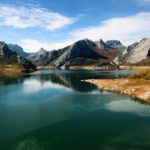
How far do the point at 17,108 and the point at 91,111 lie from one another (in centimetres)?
2377

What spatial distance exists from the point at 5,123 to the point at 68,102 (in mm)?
33302

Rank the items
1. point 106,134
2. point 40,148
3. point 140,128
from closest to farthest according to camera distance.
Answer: point 40,148, point 106,134, point 140,128

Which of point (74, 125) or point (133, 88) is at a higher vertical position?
point (133, 88)

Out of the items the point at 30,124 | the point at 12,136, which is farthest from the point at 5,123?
the point at 12,136

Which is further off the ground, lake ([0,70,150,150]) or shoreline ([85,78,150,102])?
shoreline ([85,78,150,102])

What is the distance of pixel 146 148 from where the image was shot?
44219mm

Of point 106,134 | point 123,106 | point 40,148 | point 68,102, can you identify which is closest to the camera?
point 40,148

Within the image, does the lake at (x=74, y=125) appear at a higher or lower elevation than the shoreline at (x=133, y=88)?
lower

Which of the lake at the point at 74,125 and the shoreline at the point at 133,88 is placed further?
the shoreline at the point at 133,88

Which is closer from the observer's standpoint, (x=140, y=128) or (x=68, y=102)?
(x=140, y=128)

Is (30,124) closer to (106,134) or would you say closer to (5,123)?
(5,123)

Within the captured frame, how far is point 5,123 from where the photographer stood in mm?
60562

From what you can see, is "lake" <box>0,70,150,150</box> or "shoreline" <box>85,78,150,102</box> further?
"shoreline" <box>85,78,150,102</box>

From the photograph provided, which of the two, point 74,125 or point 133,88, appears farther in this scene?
point 133,88
